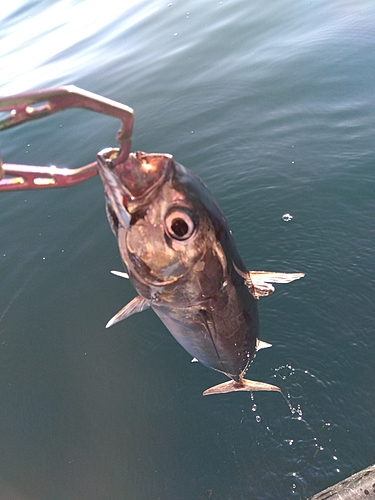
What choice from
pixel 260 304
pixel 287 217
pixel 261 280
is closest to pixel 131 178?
pixel 261 280

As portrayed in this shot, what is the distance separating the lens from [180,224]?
1.98 metres

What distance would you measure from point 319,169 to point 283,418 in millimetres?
3391

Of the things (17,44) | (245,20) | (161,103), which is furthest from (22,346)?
(17,44)

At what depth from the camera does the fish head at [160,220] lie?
1.84m

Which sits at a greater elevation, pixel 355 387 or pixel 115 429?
pixel 115 429

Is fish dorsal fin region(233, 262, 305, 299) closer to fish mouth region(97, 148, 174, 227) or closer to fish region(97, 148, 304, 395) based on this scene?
fish region(97, 148, 304, 395)

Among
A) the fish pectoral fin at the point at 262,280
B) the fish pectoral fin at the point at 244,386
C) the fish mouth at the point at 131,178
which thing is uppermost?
the fish mouth at the point at 131,178

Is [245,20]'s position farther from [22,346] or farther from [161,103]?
[22,346]

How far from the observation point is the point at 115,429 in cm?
399

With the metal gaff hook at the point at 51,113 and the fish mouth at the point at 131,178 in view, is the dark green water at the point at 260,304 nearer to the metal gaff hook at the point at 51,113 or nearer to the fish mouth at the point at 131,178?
the fish mouth at the point at 131,178

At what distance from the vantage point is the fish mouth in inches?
71.0

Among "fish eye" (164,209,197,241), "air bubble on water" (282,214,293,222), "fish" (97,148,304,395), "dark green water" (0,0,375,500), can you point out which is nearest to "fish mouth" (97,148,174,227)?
"fish" (97,148,304,395)

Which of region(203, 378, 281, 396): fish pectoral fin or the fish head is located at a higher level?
the fish head

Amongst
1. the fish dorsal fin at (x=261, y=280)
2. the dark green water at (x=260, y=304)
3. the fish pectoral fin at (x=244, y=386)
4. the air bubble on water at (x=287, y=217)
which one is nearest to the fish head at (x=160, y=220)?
the fish dorsal fin at (x=261, y=280)
